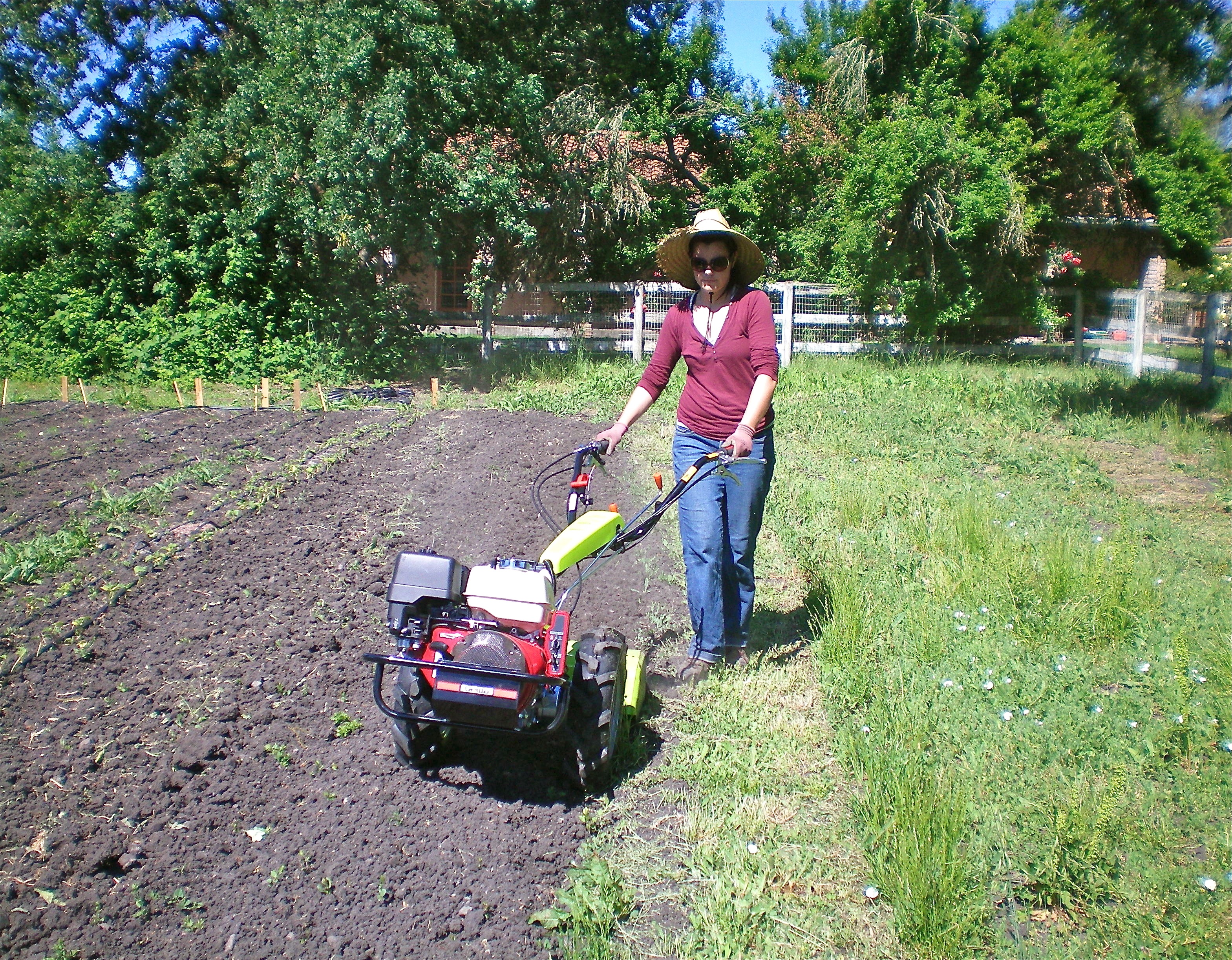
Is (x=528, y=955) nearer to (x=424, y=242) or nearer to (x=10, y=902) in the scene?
(x=10, y=902)

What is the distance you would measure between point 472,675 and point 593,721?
0.66 metres

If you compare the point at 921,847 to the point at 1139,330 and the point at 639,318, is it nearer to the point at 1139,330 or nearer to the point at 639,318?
the point at 639,318

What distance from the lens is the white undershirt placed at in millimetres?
4137

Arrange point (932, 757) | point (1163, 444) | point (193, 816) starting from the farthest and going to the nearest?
point (1163, 444), point (932, 757), point (193, 816)

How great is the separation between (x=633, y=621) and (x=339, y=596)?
5.08 feet

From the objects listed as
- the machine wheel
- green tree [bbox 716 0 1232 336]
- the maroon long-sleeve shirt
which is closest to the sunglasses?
the maroon long-sleeve shirt

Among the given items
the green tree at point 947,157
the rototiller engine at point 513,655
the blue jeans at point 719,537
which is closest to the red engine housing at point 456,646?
the rototiller engine at point 513,655

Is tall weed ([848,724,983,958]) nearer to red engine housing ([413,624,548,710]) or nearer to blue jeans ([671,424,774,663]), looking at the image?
blue jeans ([671,424,774,663])

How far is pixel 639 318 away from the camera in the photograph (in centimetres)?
1561

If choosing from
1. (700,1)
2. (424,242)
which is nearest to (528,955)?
(424,242)

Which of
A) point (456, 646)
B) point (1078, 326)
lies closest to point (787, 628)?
point (456, 646)

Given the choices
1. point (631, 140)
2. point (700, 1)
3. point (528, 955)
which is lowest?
point (528, 955)

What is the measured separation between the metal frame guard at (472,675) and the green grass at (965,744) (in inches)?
21.7

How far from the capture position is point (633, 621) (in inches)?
199
